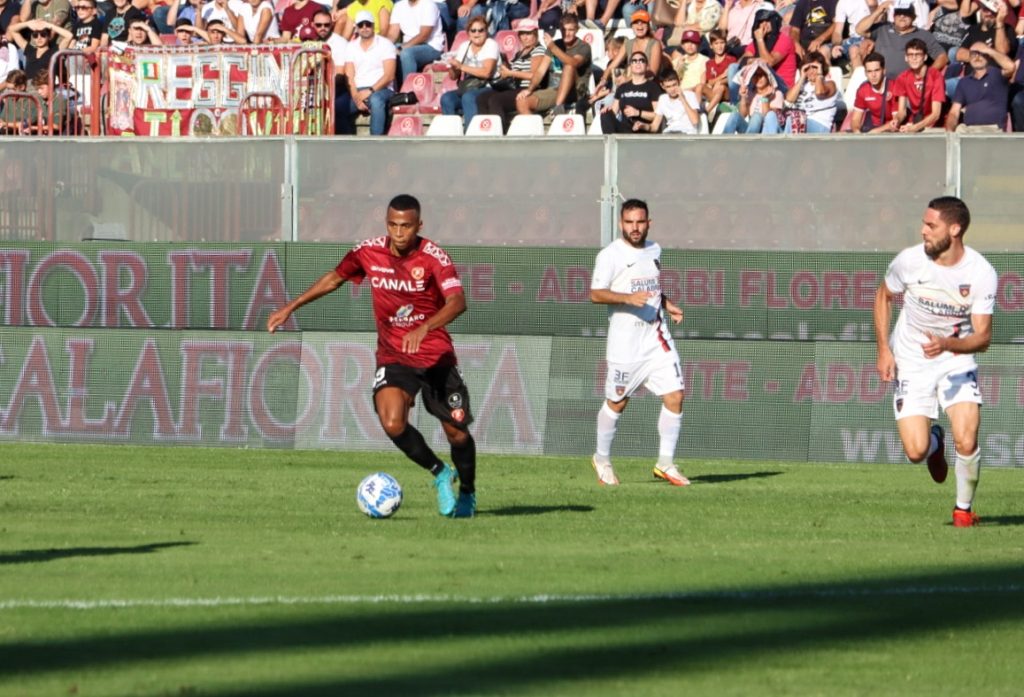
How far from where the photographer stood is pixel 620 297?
16094 millimetres

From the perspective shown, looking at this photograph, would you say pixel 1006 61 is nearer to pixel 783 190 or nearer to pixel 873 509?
pixel 783 190

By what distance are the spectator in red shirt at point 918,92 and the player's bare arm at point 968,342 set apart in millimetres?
9220

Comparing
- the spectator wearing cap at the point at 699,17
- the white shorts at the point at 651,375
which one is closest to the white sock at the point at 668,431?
the white shorts at the point at 651,375

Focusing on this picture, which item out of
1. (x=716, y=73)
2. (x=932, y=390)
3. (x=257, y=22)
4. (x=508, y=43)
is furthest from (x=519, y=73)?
(x=932, y=390)

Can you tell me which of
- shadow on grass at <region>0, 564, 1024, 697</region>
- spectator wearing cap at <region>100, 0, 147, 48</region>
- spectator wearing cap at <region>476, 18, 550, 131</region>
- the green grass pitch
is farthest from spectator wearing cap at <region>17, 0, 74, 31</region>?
shadow on grass at <region>0, 564, 1024, 697</region>

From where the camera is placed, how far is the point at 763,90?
22.3 meters

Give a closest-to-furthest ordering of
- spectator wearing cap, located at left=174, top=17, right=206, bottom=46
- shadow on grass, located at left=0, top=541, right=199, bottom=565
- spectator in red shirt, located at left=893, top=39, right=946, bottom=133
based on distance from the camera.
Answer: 1. shadow on grass, located at left=0, top=541, right=199, bottom=565
2. spectator in red shirt, located at left=893, top=39, right=946, bottom=133
3. spectator wearing cap, located at left=174, top=17, right=206, bottom=46

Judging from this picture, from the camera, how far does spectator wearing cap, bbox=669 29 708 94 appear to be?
23516mm

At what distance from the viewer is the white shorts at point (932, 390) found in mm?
12609

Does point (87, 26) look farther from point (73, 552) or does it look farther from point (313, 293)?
point (73, 552)

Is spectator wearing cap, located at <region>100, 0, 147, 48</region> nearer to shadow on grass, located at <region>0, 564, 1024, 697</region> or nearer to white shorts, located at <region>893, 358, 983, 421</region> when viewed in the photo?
white shorts, located at <region>893, 358, 983, 421</region>

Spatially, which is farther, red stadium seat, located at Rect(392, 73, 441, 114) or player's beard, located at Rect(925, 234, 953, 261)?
red stadium seat, located at Rect(392, 73, 441, 114)

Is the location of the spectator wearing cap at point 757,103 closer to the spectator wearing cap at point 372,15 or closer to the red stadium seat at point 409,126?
the red stadium seat at point 409,126

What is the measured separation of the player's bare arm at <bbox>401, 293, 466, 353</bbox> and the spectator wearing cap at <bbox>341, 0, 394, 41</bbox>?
14.0 metres
